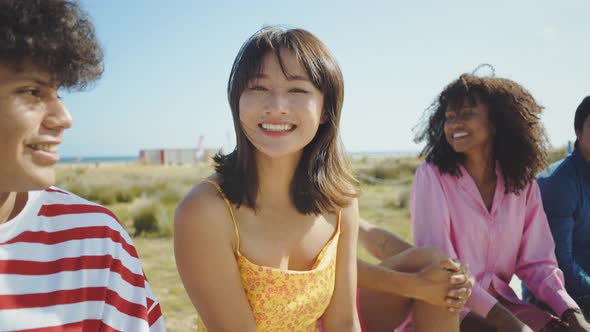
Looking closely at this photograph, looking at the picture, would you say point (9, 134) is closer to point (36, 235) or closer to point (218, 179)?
point (36, 235)

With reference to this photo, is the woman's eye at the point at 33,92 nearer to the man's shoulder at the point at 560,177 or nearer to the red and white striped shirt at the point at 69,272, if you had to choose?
the red and white striped shirt at the point at 69,272

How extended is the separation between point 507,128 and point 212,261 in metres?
2.03

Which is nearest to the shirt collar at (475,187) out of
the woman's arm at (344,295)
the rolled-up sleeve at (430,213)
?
the rolled-up sleeve at (430,213)

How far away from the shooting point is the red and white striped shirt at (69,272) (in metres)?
1.16

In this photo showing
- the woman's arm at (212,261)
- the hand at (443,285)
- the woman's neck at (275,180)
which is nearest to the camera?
the woman's arm at (212,261)

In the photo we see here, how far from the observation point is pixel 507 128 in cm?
286

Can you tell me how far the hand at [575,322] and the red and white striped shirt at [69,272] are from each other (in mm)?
2123

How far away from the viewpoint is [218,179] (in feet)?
6.34

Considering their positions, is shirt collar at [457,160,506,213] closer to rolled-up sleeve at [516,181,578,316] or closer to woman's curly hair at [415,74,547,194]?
woman's curly hair at [415,74,547,194]

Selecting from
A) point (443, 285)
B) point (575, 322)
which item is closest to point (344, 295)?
point (443, 285)

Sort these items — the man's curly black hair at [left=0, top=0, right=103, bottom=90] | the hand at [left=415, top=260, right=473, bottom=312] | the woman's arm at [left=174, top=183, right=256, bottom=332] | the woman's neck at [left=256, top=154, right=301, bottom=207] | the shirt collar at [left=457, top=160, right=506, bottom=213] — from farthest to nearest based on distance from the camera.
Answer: the shirt collar at [left=457, top=160, right=506, bottom=213] < the hand at [left=415, top=260, right=473, bottom=312] < the woman's neck at [left=256, top=154, right=301, bottom=207] < the woman's arm at [left=174, top=183, right=256, bottom=332] < the man's curly black hair at [left=0, top=0, right=103, bottom=90]

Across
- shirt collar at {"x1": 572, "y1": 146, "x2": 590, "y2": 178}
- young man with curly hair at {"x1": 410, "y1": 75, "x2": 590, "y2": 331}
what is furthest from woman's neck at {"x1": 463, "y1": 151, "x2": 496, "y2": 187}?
shirt collar at {"x1": 572, "y1": 146, "x2": 590, "y2": 178}

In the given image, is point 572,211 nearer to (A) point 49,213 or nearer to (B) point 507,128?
(B) point 507,128

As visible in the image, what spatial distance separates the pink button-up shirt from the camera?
2691 mm
